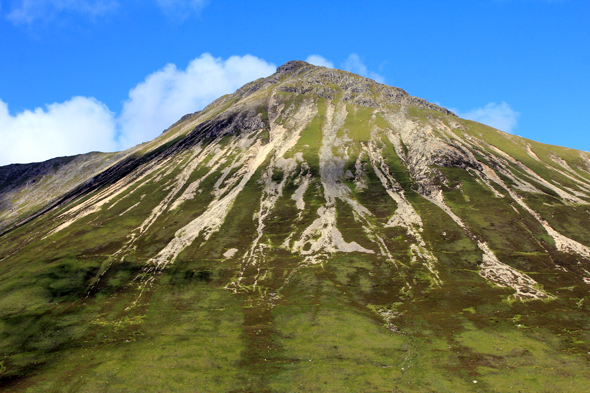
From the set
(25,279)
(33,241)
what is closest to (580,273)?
(25,279)

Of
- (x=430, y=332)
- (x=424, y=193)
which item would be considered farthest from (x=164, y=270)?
(x=424, y=193)

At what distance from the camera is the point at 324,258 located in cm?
13225

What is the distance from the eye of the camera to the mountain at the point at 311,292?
210 ft

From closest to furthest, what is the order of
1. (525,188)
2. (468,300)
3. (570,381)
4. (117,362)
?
1. (570,381)
2. (117,362)
3. (468,300)
4. (525,188)

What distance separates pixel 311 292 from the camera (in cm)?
10819

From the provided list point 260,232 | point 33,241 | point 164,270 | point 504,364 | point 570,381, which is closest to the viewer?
point 570,381

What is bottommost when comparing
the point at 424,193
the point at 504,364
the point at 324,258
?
the point at 504,364

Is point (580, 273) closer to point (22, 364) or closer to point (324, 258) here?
point (324, 258)

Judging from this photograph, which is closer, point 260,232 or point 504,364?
point 504,364

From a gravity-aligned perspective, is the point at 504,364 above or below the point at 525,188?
below

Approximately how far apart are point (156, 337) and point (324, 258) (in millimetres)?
66667

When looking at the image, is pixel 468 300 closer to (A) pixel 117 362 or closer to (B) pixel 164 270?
(A) pixel 117 362

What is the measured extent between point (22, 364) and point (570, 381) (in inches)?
3914

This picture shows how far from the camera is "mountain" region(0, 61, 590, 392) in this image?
64.1 meters
